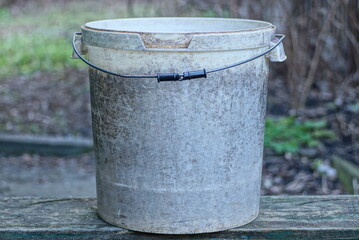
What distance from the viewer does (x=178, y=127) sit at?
2.00 m

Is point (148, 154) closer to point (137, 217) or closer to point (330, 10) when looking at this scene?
point (137, 217)

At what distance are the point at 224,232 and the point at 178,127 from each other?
0.47 m

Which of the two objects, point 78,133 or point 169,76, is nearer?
point 169,76

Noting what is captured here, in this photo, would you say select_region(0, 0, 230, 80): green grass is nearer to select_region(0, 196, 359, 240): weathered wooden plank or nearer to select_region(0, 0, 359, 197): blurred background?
select_region(0, 0, 359, 197): blurred background

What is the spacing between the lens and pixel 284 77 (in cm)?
587

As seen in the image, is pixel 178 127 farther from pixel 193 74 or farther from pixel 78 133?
pixel 78 133

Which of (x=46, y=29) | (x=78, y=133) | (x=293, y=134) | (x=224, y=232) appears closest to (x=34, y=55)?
(x=46, y=29)

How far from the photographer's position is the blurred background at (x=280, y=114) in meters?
3.98

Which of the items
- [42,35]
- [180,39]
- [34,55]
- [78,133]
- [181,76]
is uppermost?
[180,39]

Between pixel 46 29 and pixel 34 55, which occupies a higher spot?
pixel 46 29

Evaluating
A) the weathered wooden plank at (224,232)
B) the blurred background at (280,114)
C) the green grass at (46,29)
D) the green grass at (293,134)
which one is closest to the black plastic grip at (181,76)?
the weathered wooden plank at (224,232)

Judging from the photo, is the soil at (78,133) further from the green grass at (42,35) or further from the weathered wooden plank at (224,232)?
the weathered wooden plank at (224,232)

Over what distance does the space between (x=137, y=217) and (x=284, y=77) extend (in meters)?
4.04

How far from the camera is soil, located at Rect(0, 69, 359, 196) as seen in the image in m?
3.91
